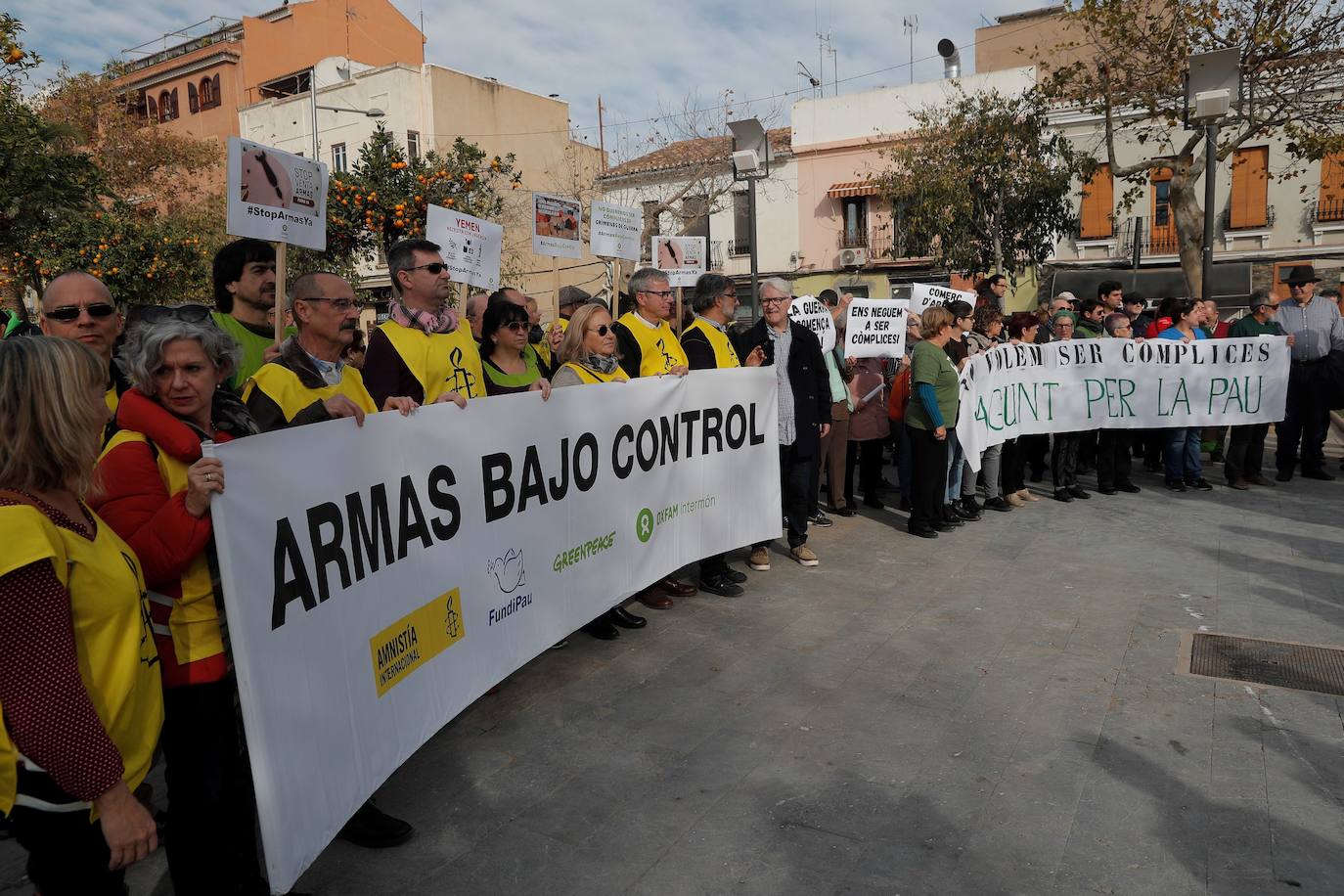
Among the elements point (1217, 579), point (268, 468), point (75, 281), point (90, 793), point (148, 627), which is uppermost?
point (75, 281)

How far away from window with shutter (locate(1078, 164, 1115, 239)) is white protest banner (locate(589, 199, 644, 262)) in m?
24.4

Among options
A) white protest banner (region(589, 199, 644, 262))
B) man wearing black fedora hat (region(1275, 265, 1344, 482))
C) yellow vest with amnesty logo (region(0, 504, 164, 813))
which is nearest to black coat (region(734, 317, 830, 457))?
white protest banner (region(589, 199, 644, 262))

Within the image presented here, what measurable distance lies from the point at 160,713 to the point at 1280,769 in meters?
3.92

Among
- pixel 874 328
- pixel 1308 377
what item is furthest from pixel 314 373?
pixel 1308 377

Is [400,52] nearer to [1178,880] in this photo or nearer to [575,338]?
[575,338]

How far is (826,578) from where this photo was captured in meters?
6.59

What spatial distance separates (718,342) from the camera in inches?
252

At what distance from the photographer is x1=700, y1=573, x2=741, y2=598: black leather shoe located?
6191 mm

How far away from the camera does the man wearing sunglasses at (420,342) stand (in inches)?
165

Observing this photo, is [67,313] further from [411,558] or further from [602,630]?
[602,630]

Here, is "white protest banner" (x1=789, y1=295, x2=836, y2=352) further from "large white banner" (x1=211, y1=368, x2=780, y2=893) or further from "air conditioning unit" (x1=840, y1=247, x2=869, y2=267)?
"air conditioning unit" (x1=840, y1=247, x2=869, y2=267)

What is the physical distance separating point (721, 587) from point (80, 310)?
157 inches

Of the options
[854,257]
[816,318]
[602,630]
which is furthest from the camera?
[854,257]

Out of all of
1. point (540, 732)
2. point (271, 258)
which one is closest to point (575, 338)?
point (271, 258)
